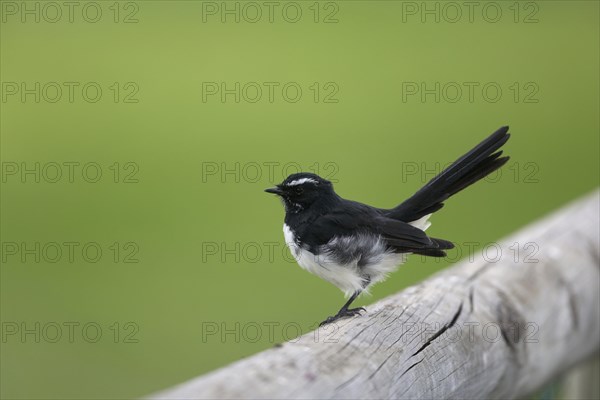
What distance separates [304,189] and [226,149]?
17.9 ft

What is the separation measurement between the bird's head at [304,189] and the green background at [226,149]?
266 cm

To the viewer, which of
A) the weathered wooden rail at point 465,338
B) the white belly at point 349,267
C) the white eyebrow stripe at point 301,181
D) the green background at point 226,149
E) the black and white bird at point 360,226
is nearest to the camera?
the weathered wooden rail at point 465,338

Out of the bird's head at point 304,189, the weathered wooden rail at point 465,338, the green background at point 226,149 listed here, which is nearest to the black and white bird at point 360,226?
the bird's head at point 304,189

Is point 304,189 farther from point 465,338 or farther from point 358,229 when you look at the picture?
point 465,338

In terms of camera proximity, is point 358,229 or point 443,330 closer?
point 443,330

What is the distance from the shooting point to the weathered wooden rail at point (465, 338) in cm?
197

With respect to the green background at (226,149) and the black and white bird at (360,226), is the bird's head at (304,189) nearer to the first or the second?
the black and white bird at (360,226)

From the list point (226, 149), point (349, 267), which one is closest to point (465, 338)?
point (349, 267)

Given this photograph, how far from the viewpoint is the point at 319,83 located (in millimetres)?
10719

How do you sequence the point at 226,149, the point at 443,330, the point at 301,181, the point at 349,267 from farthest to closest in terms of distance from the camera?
1. the point at 226,149
2. the point at 301,181
3. the point at 349,267
4. the point at 443,330

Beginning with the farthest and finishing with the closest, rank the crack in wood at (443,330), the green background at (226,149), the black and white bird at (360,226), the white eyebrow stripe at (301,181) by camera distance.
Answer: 1. the green background at (226,149)
2. the white eyebrow stripe at (301,181)
3. the black and white bird at (360,226)
4. the crack in wood at (443,330)

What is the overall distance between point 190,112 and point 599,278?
301 inches

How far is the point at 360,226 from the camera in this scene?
4.16 metres

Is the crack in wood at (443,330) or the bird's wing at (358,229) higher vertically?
Result: the bird's wing at (358,229)
